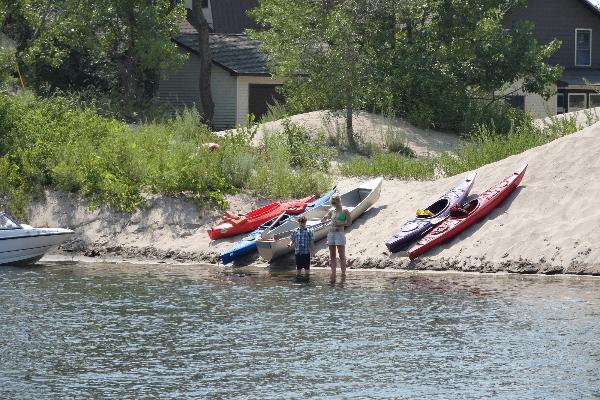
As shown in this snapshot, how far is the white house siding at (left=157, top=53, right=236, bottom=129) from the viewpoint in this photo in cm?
5159

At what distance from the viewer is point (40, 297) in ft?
80.7

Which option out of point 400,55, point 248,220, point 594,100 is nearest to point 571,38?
point 594,100

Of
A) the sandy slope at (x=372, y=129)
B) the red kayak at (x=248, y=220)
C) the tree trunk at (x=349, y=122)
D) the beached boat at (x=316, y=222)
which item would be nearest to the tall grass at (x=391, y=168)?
the beached boat at (x=316, y=222)

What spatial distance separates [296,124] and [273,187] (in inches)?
257

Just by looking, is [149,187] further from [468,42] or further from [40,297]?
[468,42]

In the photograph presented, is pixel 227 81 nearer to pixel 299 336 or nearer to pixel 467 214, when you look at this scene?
pixel 467 214

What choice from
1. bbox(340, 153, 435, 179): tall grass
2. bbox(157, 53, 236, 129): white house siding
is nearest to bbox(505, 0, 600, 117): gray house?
bbox(157, 53, 236, 129): white house siding

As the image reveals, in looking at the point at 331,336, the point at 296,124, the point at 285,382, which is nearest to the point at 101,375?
the point at 285,382

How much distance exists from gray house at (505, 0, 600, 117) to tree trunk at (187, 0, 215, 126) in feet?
47.2

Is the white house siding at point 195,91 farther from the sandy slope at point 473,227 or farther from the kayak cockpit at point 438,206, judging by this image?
the kayak cockpit at point 438,206

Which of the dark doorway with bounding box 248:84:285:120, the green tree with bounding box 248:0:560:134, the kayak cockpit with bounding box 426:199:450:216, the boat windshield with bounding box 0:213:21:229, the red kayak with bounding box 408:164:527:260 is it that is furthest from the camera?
the dark doorway with bounding box 248:84:285:120

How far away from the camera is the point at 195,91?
2114 inches

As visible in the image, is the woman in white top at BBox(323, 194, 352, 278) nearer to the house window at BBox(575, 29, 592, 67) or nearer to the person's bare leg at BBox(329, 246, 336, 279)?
the person's bare leg at BBox(329, 246, 336, 279)

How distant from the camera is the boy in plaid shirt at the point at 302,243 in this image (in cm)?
2775
